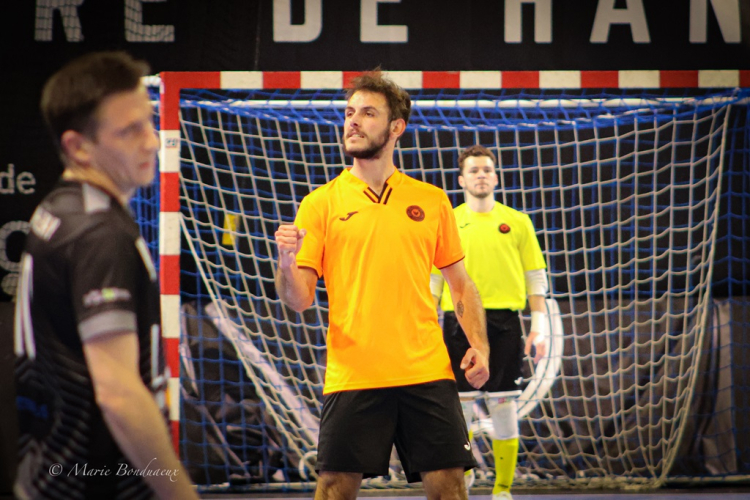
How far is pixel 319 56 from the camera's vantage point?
519 cm

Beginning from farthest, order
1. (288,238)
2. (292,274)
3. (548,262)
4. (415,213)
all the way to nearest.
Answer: (548,262), (415,213), (292,274), (288,238)

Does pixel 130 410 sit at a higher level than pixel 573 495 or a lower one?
higher

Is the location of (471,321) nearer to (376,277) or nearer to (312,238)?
(376,277)

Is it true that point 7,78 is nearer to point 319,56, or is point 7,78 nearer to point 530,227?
point 319,56

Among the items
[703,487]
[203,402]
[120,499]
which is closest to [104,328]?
[120,499]

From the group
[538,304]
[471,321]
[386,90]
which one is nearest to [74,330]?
[471,321]

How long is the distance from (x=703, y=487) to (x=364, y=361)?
3.57 m

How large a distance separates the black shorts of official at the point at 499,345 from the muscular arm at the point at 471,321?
1.73 metres

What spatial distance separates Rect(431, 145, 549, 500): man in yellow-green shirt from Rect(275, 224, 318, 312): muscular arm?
1956mm

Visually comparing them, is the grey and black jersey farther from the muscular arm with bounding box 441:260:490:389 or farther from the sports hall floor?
the sports hall floor

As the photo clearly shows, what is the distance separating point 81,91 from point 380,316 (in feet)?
5.00

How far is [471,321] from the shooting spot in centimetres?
290

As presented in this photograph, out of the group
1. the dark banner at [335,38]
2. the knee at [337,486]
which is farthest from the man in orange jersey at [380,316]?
the dark banner at [335,38]

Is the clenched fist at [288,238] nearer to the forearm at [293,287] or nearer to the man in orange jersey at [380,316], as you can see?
the man in orange jersey at [380,316]
